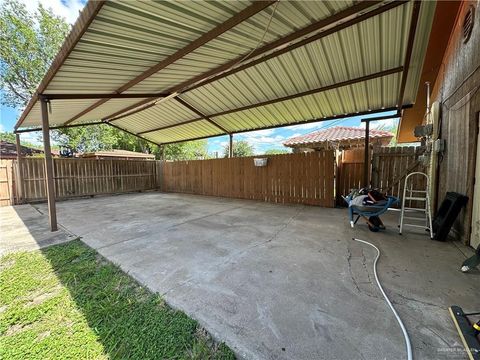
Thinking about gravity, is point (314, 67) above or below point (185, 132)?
A: above

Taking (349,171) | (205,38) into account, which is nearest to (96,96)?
(205,38)

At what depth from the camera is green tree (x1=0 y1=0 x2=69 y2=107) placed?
11.1 metres

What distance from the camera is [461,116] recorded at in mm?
3004

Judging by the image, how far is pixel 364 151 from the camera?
567 cm

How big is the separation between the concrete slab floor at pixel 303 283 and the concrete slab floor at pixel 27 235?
0.41 m

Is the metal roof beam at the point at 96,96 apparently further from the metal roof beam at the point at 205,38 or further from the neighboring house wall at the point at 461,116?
the neighboring house wall at the point at 461,116

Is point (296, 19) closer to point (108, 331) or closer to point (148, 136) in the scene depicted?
point (108, 331)

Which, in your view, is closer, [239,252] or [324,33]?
[239,252]

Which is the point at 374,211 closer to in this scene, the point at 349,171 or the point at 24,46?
the point at 349,171

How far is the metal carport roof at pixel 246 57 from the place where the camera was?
2.69m

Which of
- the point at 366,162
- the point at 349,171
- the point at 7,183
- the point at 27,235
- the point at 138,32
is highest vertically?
the point at 138,32

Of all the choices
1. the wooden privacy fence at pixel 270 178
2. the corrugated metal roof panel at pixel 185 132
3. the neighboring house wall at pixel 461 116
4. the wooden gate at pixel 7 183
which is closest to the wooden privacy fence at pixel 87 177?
the wooden gate at pixel 7 183

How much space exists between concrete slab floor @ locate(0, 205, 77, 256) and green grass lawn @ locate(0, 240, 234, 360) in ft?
3.48

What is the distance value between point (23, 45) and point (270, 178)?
1587 cm
